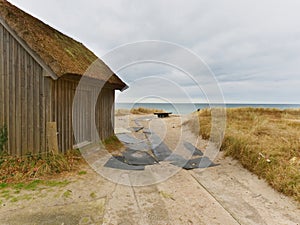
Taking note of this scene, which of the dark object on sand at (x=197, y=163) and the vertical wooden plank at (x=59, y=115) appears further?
the dark object on sand at (x=197, y=163)

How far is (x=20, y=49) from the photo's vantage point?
15.9 ft

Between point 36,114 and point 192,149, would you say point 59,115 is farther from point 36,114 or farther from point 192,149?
point 192,149

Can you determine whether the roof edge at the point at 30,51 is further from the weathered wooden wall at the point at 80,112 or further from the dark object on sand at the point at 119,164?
the dark object on sand at the point at 119,164

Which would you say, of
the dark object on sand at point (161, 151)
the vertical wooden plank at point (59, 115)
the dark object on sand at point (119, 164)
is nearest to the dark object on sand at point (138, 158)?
the dark object on sand at point (119, 164)

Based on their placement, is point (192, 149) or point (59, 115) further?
point (192, 149)

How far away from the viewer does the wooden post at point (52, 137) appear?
4957 millimetres

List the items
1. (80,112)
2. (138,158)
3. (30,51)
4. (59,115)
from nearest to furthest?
(30,51), (59,115), (138,158), (80,112)

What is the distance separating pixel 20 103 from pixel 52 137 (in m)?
1.24

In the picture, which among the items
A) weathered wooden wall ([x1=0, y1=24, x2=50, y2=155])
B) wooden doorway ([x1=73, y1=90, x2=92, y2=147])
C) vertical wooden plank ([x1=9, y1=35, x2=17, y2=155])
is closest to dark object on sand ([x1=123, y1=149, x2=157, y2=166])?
wooden doorway ([x1=73, y1=90, x2=92, y2=147])

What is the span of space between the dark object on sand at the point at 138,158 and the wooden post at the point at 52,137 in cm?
218

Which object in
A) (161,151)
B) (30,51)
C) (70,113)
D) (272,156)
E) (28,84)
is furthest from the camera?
Answer: (161,151)

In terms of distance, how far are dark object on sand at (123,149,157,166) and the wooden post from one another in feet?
7.17

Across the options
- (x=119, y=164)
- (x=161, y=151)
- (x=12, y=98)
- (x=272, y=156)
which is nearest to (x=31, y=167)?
Result: (x=12, y=98)

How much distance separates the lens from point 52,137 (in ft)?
16.3
